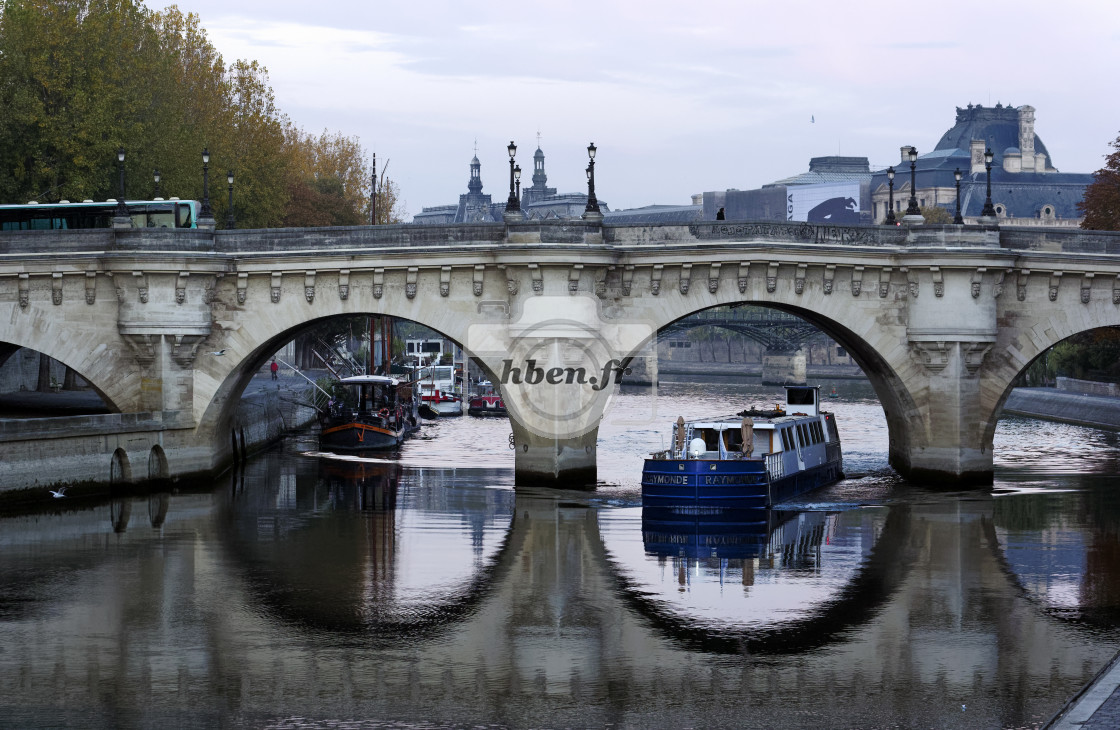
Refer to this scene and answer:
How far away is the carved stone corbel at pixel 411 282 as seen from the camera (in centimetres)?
5031

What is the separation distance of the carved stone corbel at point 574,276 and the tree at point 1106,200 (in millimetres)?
34921

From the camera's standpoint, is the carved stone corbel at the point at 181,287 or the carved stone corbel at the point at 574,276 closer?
the carved stone corbel at the point at 574,276

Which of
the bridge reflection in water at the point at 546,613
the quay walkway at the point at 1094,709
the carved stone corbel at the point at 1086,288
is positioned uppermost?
the carved stone corbel at the point at 1086,288

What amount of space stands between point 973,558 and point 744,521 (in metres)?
7.84

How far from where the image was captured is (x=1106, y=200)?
7562 centimetres

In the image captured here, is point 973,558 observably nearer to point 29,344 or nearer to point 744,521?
point 744,521

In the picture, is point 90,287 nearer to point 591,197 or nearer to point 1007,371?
point 591,197

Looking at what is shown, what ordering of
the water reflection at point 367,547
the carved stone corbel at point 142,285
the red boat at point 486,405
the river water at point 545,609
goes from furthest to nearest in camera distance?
the red boat at point 486,405 < the carved stone corbel at point 142,285 < the water reflection at point 367,547 < the river water at point 545,609

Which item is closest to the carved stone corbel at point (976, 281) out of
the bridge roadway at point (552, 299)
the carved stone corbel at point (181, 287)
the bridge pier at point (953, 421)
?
the bridge roadway at point (552, 299)

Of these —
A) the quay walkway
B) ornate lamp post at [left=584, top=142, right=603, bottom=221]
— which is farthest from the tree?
the quay walkway

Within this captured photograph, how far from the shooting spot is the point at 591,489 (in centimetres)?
5069

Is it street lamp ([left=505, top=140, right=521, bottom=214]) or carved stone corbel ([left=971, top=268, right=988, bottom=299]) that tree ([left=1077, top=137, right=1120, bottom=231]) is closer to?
carved stone corbel ([left=971, top=268, right=988, bottom=299])

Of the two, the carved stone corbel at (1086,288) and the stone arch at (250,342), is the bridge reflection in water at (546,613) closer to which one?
the stone arch at (250,342)

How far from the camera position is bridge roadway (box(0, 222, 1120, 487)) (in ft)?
164
